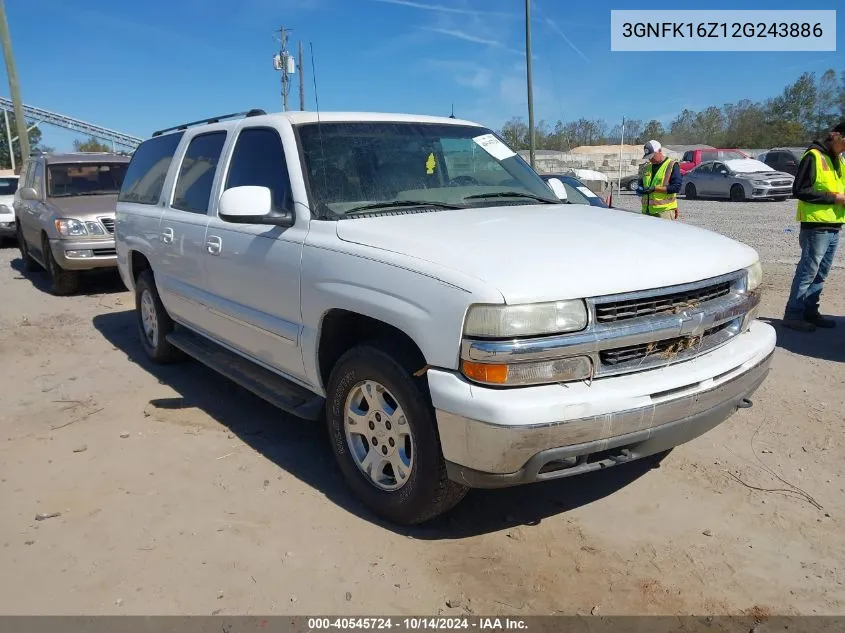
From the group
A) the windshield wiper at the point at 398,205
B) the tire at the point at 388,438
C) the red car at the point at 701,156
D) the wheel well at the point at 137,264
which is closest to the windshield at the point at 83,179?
the wheel well at the point at 137,264

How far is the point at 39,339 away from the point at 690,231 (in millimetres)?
6339

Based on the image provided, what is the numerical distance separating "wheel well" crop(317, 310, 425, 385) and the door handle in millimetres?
1189

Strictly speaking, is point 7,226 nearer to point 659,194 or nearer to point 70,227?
point 70,227

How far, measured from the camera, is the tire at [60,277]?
28.8ft

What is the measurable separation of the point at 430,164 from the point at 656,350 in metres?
1.80

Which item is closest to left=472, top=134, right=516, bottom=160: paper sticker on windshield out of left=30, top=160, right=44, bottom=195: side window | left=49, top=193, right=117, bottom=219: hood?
left=49, top=193, right=117, bottom=219: hood

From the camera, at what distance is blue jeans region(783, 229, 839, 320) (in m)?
5.88

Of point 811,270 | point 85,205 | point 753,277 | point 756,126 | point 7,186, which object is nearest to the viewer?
point 753,277

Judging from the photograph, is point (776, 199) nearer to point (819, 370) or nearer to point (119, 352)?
point (819, 370)

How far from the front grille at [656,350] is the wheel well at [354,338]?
761 millimetres

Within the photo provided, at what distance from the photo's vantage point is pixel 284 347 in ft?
11.7

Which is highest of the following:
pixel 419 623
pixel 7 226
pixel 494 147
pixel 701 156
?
pixel 701 156

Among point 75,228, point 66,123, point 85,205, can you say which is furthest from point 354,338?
point 66,123

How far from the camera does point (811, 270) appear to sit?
593 centimetres
